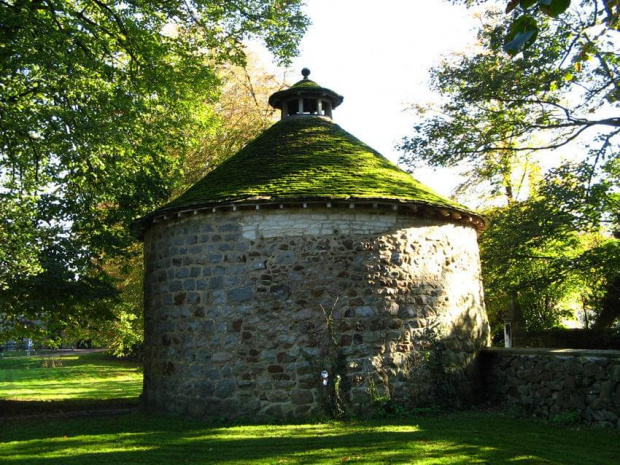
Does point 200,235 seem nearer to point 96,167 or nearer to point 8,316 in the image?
point 96,167

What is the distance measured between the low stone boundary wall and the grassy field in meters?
0.50

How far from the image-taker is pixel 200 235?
10266 millimetres

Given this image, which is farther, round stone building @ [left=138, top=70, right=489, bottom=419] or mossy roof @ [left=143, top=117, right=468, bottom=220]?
mossy roof @ [left=143, top=117, right=468, bottom=220]

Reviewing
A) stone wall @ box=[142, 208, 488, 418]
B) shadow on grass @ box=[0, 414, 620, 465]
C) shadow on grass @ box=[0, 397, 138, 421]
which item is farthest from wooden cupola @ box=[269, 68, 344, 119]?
shadow on grass @ box=[0, 414, 620, 465]

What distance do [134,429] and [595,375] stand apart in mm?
7712

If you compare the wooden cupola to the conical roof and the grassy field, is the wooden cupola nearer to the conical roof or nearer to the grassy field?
the conical roof

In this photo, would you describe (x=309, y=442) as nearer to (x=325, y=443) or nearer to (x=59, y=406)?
(x=325, y=443)

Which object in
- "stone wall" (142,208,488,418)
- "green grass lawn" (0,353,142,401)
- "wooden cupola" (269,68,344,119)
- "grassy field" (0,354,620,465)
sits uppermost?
"wooden cupola" (269,68,344,119)

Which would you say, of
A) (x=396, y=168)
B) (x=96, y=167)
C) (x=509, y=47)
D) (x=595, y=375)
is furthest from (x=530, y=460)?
(x=96, y=167)

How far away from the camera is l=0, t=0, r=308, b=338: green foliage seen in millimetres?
9469

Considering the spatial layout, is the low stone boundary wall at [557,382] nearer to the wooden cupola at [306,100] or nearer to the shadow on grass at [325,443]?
the shadow on grass at [325,443]

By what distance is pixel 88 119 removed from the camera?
31.8 ft

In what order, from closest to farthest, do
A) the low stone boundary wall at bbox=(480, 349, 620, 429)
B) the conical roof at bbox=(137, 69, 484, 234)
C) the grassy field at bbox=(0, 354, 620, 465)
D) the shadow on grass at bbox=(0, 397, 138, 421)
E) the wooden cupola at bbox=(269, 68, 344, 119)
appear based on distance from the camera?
the grassy field at bbox=(0, 354, 620, 465) → the low stone boundary wall at bbox=(480, 349, 620, 429) → the conical roof at bbox=(137, 69, 484, 234) → the shadow on grass at bbox=(0, 397, 138, 421) → the wooden cupola at bbox=(269, 68, 344, 119)

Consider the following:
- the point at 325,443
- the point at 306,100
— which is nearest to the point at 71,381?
the point at 306,100
